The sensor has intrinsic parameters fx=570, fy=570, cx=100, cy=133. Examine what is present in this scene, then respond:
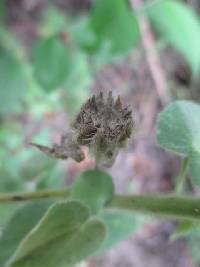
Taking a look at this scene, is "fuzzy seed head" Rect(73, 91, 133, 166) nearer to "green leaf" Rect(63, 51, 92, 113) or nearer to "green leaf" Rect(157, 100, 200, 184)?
"green leaf" Rect(157, 100, 200, 184)

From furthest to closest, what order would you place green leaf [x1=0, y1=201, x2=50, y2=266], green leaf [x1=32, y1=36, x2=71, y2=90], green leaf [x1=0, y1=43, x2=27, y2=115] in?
green leaf [x1=0, y1=43, x2=27, y2=115], green leaf [x1=32, y1=36, x2=71, y2=90], green leaf [x1=0, y1=201, x2=50, y2=266]

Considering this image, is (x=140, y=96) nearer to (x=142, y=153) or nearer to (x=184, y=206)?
(x=142, y=153)

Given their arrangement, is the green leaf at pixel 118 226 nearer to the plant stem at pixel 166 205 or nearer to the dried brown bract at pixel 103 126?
the plant stem at pixel 166 205

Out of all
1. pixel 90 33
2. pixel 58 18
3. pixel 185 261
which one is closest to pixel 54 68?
pixel 90 33

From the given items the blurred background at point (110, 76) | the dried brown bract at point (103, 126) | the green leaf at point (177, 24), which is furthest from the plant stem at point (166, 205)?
the green leaf at point (177, 24)

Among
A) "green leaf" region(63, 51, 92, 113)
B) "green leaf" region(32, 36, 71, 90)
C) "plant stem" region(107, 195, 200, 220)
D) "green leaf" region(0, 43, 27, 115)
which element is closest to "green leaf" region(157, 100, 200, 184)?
"plant stem" region(107, 195, 200, 220)

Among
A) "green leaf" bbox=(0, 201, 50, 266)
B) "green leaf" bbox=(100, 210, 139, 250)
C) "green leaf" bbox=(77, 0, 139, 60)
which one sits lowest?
"green leaf" bbox=(100, 210, 139, 250)

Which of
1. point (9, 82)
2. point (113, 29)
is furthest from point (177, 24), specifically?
point (9, 82)
